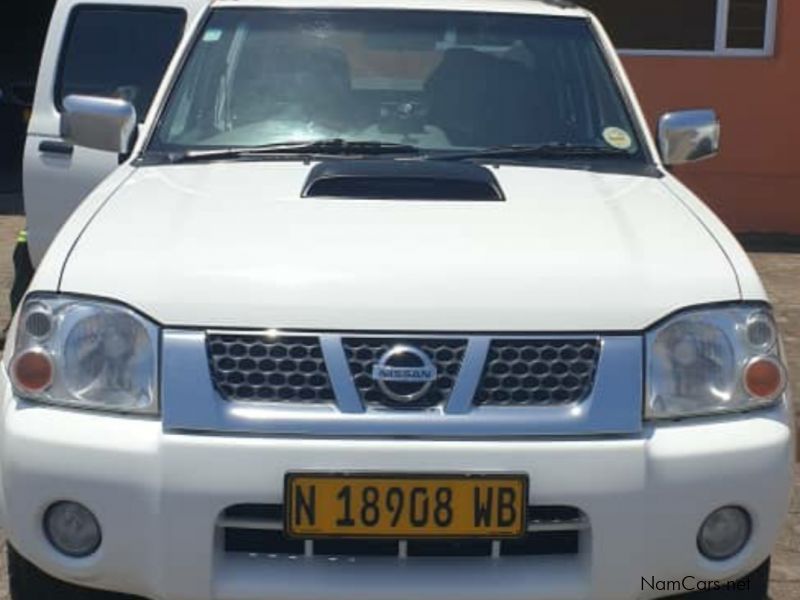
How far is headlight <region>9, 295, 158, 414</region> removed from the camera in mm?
3193

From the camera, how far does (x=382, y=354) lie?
3.15 metres

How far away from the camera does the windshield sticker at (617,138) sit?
14.7 feet

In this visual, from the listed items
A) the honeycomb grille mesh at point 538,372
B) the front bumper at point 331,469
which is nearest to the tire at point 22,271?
the front bumper at point 331,469

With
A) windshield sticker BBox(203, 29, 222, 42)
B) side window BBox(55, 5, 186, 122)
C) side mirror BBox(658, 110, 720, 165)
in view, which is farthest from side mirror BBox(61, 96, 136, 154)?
side window BBox(55, 5, 186, 122)

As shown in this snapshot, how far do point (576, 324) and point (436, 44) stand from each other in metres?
1.83

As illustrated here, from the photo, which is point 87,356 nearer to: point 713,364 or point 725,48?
point 713,364

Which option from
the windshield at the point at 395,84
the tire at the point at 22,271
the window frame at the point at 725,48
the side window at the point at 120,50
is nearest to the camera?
the windshield at the point at 395,84

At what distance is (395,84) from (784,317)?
13.6 ft

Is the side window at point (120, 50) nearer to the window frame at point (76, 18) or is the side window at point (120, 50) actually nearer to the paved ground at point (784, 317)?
the window frame at point (76, 18)

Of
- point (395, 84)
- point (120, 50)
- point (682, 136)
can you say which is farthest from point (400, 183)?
point (120, 50)

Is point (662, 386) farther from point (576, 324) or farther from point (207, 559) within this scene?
point (207, 559)

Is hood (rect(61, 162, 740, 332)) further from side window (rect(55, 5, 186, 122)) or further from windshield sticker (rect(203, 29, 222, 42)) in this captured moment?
side window (rect(55, 5, 186, 122))

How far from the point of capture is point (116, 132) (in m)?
4.61

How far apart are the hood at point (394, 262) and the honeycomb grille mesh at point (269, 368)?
1.6 inches
